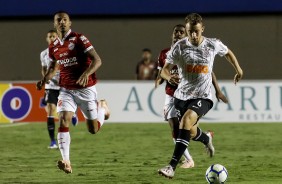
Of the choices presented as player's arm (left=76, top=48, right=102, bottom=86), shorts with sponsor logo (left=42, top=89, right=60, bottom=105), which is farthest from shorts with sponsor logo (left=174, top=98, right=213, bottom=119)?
shorts with sponsor logo (left=42, top=89, right=60, bottom=105)

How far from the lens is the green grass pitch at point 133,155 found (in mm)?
9508

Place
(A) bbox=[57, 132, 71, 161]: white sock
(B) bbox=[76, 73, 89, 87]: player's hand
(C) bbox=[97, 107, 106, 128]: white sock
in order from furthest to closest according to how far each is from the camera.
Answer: (C) bbox=[97, 107, 106, 128]: white sock, (A) bbox=[57, 132, 71, 161]: white sock, (B) bbox=[76, 73, 89, 87]: player's hand

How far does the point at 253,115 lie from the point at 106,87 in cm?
350

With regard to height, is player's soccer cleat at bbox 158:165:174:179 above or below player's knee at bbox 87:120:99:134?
below

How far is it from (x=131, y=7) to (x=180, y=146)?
15.1m

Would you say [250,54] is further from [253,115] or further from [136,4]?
[253,115]

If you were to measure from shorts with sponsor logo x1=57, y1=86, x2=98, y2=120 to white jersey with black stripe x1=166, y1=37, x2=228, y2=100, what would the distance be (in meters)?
1.32

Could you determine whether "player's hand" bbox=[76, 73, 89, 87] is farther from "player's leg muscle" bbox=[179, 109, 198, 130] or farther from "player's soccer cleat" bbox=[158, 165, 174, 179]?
"player's soccer cleat" bbox=[158, 165, 174, 179]

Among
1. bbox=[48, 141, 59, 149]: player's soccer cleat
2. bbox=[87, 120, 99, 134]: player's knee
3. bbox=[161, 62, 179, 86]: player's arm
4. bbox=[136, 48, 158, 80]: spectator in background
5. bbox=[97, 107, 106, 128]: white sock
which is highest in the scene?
bbox=[136, 48, 158, 80]: spectator in background

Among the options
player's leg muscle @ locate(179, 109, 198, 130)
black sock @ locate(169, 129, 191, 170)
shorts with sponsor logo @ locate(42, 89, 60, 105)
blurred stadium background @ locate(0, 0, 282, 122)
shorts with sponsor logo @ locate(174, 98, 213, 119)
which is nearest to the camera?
black sock @ locate(169, 129, 191, 170)

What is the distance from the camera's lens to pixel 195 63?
9.15 m

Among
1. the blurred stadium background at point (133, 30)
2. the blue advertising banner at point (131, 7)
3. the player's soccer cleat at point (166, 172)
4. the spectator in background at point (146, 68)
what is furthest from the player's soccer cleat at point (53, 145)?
the blue advertising banner at point (131, 7)

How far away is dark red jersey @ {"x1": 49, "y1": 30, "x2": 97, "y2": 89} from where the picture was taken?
32.2 feet

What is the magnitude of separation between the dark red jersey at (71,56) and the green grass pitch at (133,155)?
1174mm
